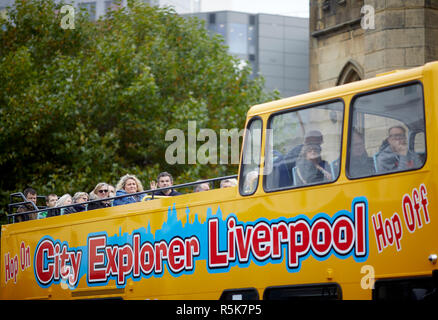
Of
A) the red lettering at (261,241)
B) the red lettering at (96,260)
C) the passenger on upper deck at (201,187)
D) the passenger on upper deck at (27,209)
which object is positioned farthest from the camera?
the passenger on upper deck at (27,209)

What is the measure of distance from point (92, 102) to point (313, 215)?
18719 millimetres

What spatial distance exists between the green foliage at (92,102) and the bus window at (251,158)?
14.7 meters

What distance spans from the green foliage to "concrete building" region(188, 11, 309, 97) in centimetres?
4311

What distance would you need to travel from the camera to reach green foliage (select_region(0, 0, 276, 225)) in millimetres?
24844

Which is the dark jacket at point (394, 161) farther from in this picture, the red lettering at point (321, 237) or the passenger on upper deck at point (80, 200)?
the passenger on upper deck at point (80, 200)

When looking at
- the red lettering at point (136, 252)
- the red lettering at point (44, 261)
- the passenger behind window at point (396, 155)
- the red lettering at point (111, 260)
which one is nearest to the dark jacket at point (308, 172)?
the passenger behind window at point (396, 155)

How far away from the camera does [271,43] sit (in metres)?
75.0

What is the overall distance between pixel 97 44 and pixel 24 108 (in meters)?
4.83

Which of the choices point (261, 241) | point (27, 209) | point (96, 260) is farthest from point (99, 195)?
point (261, 241)

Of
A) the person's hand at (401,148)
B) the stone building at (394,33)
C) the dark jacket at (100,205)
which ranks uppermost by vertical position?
the stone building at (394,33)

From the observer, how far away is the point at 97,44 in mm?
28578

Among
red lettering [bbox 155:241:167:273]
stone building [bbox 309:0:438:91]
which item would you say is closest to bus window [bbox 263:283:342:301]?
red lettering [bbox 155:241:167:273]

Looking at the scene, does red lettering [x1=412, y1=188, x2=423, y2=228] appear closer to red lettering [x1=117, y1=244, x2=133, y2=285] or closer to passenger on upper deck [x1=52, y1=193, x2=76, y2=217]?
red lettering [x1=117, y1=244, x2=133, y2=285]

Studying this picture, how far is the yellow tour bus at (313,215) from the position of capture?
7.32 m
